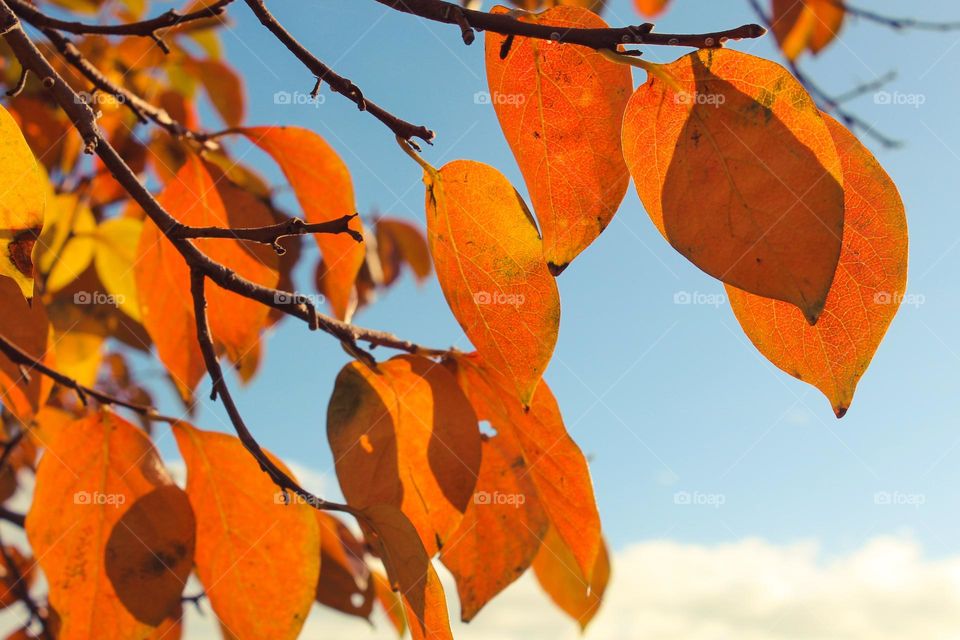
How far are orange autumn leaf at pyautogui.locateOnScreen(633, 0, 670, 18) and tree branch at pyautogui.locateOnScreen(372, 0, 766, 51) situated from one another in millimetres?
1365

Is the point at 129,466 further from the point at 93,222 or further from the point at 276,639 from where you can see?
the point at 93,222

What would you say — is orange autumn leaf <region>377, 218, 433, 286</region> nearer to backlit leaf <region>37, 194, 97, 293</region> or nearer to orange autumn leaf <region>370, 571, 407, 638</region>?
backlit leaf <region>37, 194, 97, 293</region>

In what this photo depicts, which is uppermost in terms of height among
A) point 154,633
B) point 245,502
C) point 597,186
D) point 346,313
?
point 597,186

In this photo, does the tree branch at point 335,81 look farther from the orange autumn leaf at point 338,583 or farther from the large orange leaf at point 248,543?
the orange autumn leaf at point 338,583

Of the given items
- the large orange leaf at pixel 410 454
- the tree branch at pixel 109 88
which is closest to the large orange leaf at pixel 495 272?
the large orange leaf at pixel 410 454

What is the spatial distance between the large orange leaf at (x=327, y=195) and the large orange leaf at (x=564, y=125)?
1.08ft

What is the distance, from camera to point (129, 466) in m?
0.83

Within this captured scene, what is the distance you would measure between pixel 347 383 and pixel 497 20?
1.16 ft

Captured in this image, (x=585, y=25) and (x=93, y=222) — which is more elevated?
(x=585, y=25)

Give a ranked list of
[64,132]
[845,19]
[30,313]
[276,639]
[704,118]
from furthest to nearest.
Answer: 1. [845,19]
2. [64,132]
3. [30,313]
4. [276,639]
5. [704,118]

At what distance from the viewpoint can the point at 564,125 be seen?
0.52m

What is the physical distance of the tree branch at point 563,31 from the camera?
471 mm

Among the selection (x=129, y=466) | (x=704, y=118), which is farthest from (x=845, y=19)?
(x=129, y=466)

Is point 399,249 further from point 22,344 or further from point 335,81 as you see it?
point 335,81
